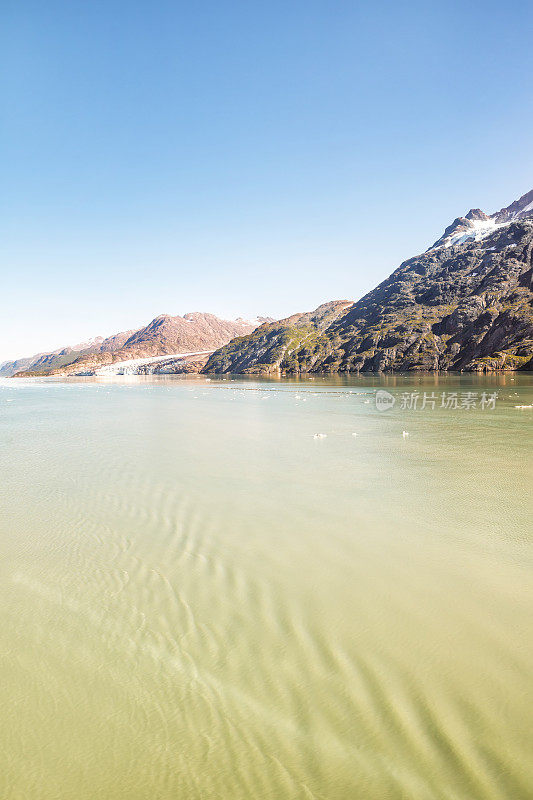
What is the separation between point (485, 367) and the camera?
570 ft

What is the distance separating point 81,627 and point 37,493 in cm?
1078

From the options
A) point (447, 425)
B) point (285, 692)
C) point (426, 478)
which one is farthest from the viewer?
point (447, 425)

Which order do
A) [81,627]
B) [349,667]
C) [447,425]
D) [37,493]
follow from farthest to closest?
[447,425]
[37,493]
[81,627]
[349,667]

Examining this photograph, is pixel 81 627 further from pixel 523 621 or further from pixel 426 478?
pixel 426 478

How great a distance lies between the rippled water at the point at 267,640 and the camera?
205 inches

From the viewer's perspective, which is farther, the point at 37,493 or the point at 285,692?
the point at 37,493

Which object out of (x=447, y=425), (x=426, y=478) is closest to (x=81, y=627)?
(x=426, y=478)

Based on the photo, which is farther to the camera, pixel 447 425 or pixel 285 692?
pixel 447 425

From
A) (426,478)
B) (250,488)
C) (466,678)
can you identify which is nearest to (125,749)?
(466,678)

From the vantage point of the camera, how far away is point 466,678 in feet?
21.9

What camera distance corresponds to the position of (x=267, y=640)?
24.8ft

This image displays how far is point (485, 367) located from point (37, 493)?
185 m

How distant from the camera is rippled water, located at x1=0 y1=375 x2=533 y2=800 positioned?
5219 mm

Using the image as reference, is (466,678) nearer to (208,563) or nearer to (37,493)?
(208,563)
